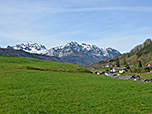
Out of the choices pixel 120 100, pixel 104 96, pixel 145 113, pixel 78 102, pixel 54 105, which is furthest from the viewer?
pixel 104 96

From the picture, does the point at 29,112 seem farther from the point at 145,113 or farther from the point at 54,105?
the point at 145,113

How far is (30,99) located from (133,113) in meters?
15.2

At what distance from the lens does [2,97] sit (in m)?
24.3

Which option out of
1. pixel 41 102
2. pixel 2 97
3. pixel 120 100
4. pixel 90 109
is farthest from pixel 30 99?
pixel 120 100

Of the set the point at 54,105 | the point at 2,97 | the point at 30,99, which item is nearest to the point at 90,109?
the point at 54,105

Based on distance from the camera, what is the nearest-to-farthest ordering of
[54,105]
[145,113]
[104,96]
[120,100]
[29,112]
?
[29,112] < [145,113] < [54,105] < [120,100] < [104,96]

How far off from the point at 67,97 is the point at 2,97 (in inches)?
403

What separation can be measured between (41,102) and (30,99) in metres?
2.21

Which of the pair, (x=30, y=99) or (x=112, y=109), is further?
(x=30, y=99)

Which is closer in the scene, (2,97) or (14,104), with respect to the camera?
(14,104)

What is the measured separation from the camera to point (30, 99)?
24.5 meters

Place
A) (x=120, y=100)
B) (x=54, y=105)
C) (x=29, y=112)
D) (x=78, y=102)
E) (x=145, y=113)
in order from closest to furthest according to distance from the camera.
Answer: (x=29, y=112) → (x=145, y=113) → (x=54, y=105) → (x=78, y=102) → (x=120, y=100)

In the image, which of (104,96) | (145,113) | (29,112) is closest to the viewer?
(29,112)

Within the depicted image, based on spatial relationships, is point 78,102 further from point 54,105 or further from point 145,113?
point 145,113
